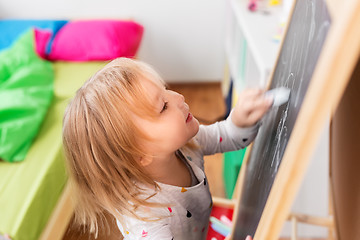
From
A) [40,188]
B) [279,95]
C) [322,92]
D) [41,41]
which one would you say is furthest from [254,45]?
[41,41]

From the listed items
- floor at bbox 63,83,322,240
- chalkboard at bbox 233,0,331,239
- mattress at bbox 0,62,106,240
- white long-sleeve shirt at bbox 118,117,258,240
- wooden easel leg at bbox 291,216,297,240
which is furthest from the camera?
floor at bbox 63,83,322,240

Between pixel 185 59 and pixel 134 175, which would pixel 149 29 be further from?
pixel 134 175

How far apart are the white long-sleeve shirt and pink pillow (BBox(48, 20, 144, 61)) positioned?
112 centimetres

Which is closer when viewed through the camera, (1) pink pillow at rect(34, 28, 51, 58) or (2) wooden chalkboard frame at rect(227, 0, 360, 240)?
(2) wooden chalkboard frame at rect(227, 0, 360, 240)

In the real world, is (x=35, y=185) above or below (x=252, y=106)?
below

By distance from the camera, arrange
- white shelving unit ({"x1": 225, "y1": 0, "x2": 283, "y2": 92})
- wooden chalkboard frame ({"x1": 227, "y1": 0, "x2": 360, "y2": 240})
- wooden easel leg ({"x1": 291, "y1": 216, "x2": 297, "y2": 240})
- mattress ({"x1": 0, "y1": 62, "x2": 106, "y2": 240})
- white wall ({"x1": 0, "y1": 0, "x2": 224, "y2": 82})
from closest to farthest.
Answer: wooden chalkboard frame ({"x1": 227, "y1": 0, "x2": 360, "y2": 240}), wooden easel leg ({"x1": 291, "y1": 216, "x2": 297, "y2": 240}), mattress ({"x1": 0, "y1": 62, "x2": 106, "y2": 240}), white shelving unit ({"x1": 225, "y1": 0, "x2": 283, "y2": 92}), white wall ({"x1": 0, "y1": 0, "x2": 224, "y2": 82})

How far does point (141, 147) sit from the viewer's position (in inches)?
24.4

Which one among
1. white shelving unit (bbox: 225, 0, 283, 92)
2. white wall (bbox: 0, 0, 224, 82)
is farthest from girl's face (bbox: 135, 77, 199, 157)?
white wall (bbox: 0, 0, 224, 82)

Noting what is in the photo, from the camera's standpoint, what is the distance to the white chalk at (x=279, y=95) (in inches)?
21.7

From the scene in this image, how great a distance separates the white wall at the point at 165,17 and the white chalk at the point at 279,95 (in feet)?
5.27

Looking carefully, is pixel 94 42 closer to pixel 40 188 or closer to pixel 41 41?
pixel 41 41

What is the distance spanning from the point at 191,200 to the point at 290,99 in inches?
11.9

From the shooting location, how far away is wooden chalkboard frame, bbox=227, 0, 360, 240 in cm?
27

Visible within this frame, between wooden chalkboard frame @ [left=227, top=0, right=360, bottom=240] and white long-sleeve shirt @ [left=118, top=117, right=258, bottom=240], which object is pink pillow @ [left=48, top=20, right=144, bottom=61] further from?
wooden chalkboard frame @ [left=227, top=0, right=360, bottom=240]
